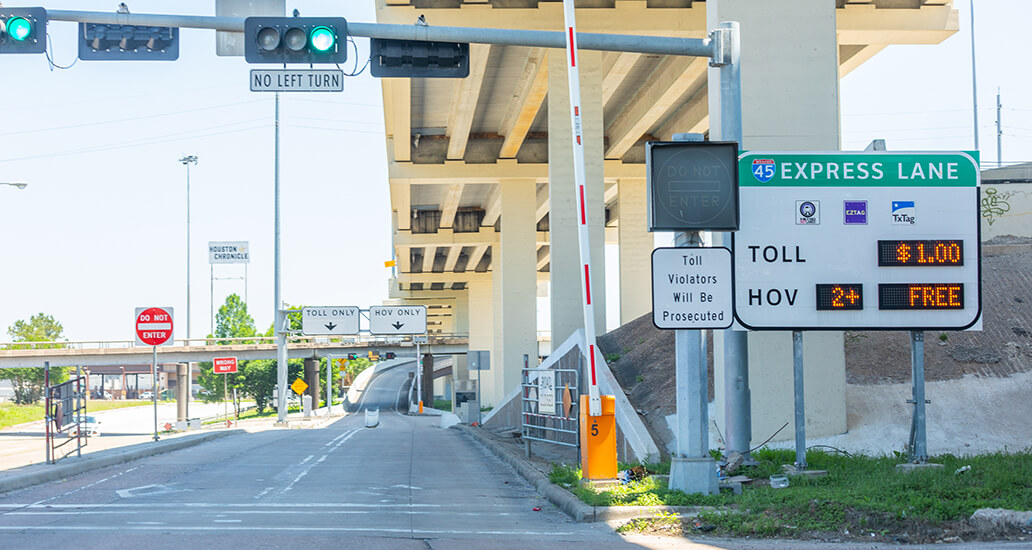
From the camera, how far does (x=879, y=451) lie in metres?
14.3

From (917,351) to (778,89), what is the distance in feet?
16.4

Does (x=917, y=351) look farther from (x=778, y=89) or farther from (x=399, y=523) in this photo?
(x=399, y=523)

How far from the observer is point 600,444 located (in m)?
12.4

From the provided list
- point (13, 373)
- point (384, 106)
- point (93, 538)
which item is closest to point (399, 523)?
point (93, 538)

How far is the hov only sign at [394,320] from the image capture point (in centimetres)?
4812

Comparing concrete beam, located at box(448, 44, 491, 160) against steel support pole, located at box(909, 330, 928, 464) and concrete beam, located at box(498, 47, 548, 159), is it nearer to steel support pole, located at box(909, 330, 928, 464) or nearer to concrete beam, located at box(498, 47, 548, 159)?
concrete beam, located at box(498, 47, 548, 159)

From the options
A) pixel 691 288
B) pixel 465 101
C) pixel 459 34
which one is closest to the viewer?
pixel 691 288

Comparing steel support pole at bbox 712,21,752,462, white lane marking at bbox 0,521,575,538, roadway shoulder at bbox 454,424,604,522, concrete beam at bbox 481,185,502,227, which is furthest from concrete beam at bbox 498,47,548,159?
white lane marking at bbox 0,521,575,538

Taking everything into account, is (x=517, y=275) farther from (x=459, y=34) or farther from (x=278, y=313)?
(x=459, y=34)

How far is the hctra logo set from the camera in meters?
12.3

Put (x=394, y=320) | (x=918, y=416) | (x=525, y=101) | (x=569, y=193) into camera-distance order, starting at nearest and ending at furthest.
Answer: (x=918, y=416) < (x=569, y=193) < (x=525, y=101) < (x=394, y=320)

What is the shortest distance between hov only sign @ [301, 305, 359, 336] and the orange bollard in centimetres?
3601

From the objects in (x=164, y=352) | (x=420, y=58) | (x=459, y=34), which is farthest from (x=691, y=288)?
(x=164, y=352)

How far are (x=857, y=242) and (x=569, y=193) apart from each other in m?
18.3
